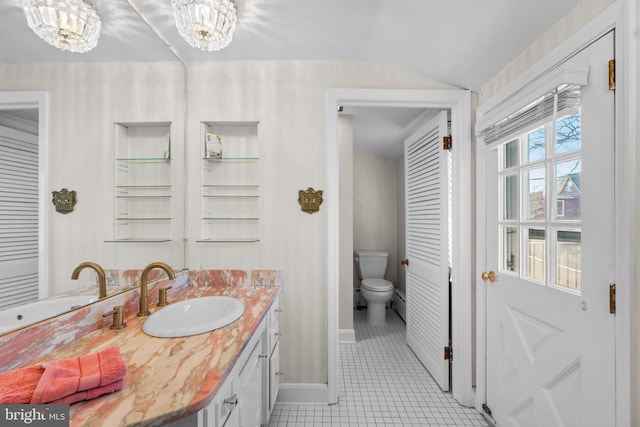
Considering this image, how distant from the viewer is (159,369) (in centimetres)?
85

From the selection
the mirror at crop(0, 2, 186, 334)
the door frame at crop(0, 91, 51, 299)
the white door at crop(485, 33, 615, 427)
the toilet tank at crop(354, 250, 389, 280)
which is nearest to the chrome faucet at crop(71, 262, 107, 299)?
the mirror at crop(0, 2, 186, 334)

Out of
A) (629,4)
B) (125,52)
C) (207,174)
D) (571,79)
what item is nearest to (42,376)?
(125,52)

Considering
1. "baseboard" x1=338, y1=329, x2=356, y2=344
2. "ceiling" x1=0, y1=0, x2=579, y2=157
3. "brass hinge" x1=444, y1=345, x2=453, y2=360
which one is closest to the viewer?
"ceiling" x1=0, y1=0, x2=579, y2=157

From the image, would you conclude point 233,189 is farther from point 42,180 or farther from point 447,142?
point 447,142

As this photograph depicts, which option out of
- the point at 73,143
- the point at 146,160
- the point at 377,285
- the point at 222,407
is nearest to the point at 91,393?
the point at 222,407

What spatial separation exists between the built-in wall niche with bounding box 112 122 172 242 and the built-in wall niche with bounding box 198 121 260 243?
0.91ft

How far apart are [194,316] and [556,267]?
1.72 meters

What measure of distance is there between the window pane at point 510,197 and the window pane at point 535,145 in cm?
16

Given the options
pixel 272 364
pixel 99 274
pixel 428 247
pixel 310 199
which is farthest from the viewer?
pixel 428 247

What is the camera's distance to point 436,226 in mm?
2139

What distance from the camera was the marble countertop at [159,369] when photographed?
66 centimetres

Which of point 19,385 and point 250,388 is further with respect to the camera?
point 250,388

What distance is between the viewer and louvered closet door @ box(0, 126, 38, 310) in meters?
0.76

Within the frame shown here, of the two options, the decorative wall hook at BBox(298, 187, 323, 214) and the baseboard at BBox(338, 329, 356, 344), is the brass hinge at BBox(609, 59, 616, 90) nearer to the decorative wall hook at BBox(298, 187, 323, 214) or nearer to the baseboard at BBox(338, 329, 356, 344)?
the decorative wall hook at BBox(298, 187, 323, 214)
